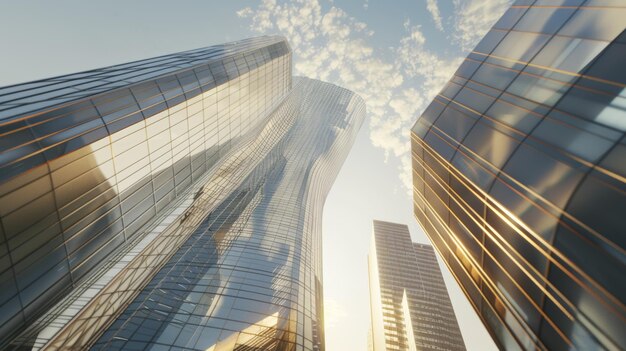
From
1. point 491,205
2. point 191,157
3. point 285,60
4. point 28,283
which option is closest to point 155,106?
point 191,157

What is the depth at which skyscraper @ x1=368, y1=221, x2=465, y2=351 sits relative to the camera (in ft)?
446

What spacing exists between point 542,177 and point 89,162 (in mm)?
26447

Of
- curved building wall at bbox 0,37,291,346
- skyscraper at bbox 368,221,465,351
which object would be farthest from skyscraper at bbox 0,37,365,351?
skyscraper at bbox 368,221,465,351

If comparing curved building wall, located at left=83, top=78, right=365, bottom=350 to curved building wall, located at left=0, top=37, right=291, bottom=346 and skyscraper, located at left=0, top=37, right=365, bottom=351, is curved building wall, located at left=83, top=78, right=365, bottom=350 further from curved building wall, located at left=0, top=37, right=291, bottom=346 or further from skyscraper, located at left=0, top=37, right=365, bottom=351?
curved building wall, located at left=0, top=37, right=291, bottom=346

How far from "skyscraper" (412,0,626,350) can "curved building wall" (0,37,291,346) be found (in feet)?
78.6

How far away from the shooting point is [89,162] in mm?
22375

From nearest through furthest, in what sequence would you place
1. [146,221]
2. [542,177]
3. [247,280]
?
[542,177], [146,221], [247,280]

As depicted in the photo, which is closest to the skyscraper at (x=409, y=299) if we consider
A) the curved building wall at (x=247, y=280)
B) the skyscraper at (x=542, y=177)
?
the curved building wall at (x=247, y=280)

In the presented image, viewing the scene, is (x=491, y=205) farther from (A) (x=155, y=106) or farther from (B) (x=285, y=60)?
(B) (x=285, y=60)

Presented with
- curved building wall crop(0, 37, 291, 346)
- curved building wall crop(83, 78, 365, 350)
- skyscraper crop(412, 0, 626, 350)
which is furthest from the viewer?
curved building wall crop(83, 78, 365, 350)

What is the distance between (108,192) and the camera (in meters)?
25.1

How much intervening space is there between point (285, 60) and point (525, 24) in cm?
5617

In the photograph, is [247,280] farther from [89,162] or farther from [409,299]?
[409,299]

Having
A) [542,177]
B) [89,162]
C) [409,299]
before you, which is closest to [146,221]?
[89,162]
